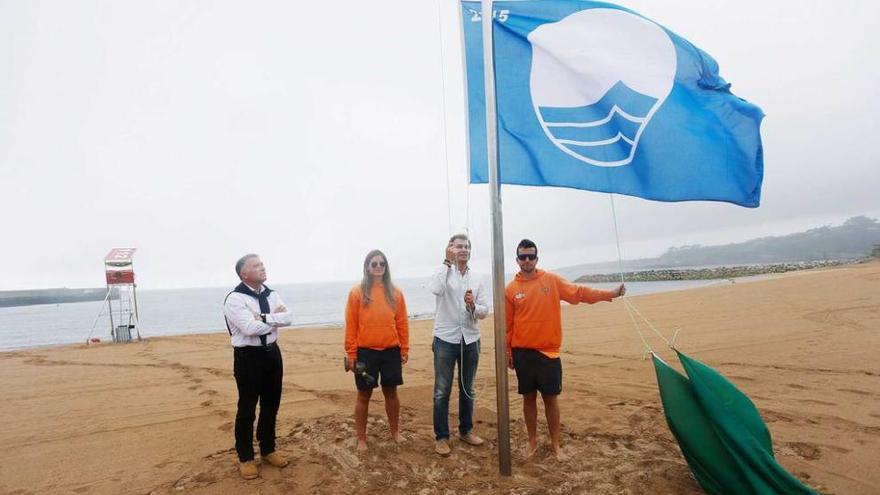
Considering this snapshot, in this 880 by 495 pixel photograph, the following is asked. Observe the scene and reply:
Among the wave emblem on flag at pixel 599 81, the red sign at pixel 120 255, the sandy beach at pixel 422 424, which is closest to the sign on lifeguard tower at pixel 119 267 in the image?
the red sign at pixel 120 255

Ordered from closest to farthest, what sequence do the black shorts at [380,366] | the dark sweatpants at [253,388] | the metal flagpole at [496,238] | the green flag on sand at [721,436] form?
the green flag on sand at [721,436], the metal flagpole at [496,238], the dark sweatpants at [253,388], the black shorts at [380,366]

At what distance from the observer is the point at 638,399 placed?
19.6 feet

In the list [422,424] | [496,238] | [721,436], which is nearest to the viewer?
[721,436]

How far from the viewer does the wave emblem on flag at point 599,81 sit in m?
3.82

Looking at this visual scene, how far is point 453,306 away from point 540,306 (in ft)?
2.65

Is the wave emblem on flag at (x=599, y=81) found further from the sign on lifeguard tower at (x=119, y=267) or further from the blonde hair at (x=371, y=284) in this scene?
the sign on lifeguard tower at (x=119, y=267)

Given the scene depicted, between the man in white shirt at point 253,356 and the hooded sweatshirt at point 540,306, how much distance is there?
80.6 inches

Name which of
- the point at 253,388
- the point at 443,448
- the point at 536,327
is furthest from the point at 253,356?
the point at 536,327

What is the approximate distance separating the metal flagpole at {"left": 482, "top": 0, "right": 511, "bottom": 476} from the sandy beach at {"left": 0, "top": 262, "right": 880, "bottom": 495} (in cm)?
47

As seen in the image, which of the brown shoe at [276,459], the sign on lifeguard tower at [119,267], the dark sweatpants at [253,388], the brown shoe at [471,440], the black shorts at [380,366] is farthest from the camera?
the sign on lifeguard tower at [119,267]

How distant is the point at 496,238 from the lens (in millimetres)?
3629

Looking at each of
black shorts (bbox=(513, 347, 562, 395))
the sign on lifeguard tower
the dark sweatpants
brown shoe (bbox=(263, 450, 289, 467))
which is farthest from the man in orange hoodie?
the sign on lifeguard tower

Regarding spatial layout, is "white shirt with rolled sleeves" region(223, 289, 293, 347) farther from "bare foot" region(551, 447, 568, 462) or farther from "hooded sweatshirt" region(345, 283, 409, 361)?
"bare foot" region(551, 447, 568, 462)

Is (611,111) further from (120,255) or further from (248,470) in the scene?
(120,255)
